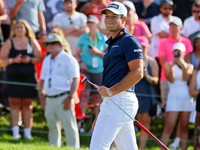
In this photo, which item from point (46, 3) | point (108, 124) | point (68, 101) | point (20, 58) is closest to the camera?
point (108, 124)

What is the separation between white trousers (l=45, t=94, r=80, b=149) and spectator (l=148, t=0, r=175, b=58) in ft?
A: 10.1

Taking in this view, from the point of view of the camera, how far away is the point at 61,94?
23.9 ft

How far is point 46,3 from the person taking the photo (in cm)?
1018

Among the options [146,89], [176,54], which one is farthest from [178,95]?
[176,54]

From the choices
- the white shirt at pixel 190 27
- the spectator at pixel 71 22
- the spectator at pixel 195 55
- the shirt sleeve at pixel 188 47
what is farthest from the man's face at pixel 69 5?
the spectator at pixel 195 55

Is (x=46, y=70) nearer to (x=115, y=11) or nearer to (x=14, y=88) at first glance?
(x=14, y=88)

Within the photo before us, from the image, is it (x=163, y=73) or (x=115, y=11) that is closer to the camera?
(x=115, y=11)

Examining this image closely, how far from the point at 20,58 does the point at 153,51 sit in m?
3.16

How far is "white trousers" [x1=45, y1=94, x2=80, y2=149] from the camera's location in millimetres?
7223

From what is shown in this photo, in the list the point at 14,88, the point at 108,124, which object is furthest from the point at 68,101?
the point at 108,124

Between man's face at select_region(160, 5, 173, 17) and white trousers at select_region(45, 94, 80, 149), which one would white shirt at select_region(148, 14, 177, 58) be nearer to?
man's face at select_region(160, 5, 173, 17)

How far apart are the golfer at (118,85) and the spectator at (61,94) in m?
2.80

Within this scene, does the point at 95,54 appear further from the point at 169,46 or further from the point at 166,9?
the point at 166,9

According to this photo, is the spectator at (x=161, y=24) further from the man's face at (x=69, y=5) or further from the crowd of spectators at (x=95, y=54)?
the man's face at (x=69, y=5)
